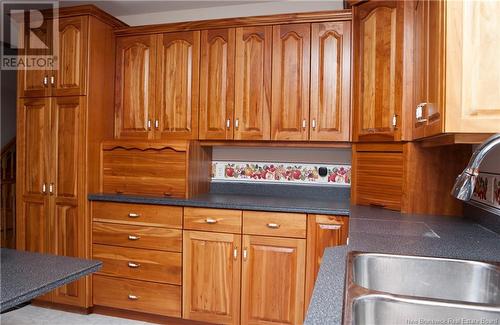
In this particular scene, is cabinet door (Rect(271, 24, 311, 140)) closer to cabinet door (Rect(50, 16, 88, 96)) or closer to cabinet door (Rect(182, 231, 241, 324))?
cabinet door (Rect(182, 231, 241, 324))

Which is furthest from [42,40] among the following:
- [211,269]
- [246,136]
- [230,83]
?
[211,269]

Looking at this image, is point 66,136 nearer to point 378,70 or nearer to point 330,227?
point 330,227

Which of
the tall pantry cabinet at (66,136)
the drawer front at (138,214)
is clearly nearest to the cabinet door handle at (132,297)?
the tall pantry cabinet at (66,136)

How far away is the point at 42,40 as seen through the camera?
274 centimetres

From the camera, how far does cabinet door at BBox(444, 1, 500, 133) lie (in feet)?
3.23

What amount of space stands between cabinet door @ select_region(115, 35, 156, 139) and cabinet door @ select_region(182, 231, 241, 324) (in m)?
0.96

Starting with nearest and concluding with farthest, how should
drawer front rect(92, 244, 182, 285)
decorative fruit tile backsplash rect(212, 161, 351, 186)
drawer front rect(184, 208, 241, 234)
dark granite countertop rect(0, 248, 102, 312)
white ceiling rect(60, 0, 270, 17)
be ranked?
1. dark granite countertop rect(0, 248, 102, 312)
2. drawer front rect(184, 208, 241, 234)
3. drawer front rect(92, 244, 182, 285)
4. decorative fruit tile backsplash rect(212, 161, 351, 186)
5. white ceiling rect(60, 0, 270, 17)

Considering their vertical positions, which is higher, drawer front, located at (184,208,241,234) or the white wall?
the white wall

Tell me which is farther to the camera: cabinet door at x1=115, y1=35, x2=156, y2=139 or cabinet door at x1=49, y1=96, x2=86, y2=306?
cabinet door at x1=115, y1=35, x2=156, y2=139

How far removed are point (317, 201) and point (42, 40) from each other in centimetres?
243

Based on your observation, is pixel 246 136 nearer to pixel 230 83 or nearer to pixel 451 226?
pixel 230 83

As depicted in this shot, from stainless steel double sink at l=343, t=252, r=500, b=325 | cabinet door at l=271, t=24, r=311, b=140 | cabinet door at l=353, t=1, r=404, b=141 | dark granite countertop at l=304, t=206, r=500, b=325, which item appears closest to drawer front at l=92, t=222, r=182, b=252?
cabinet door at l=271, t=24, r=311, b=140

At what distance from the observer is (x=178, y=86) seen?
2688 millimetres

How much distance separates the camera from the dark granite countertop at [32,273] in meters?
0.98
